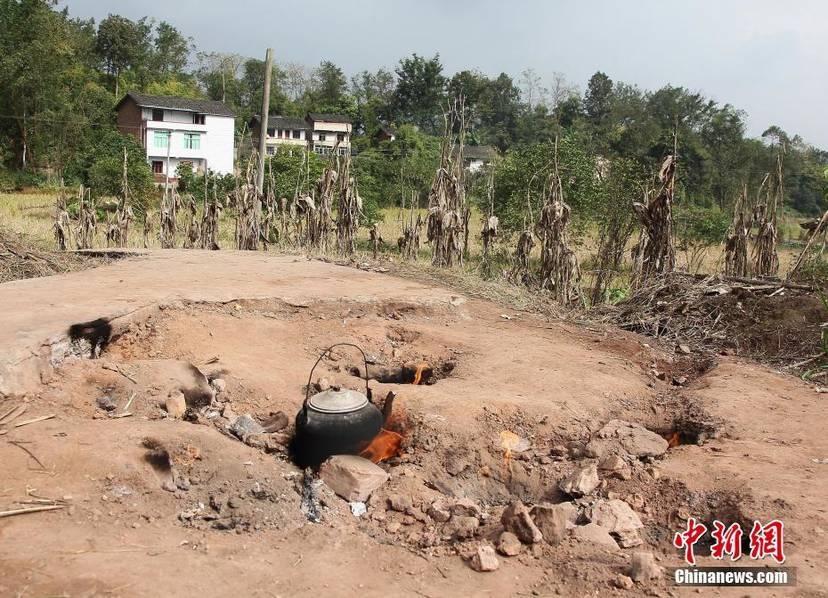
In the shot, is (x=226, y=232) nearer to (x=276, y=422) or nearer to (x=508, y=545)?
(x=276, y=422)

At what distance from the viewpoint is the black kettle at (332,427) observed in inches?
153

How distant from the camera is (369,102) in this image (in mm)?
40906

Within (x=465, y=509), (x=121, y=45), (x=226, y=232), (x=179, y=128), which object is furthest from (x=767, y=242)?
(x=121, y=45)

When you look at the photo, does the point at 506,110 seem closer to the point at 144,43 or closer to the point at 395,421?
the point at 144,43

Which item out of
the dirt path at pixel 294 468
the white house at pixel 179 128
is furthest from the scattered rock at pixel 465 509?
the white house at pixel 179 128

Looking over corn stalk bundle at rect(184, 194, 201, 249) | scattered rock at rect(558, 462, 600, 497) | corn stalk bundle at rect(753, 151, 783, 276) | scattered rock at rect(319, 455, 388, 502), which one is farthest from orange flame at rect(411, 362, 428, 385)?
corn stalk bundle at rect(184, 194, 201, 249)

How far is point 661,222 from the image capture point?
8023 mm

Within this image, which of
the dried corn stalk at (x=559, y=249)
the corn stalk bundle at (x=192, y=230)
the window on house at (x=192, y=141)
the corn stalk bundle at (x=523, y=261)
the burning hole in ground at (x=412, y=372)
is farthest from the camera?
the window on house at (x=192, y=141)

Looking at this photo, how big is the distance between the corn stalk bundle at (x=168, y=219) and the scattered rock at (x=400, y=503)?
9153 mm

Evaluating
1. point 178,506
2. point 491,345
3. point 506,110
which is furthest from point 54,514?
point 506,110

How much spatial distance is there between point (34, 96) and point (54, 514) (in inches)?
1153

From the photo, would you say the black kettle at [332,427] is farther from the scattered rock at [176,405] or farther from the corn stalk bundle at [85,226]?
the corn stalk bundle at [85,226]

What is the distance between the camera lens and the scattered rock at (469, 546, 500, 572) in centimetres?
299

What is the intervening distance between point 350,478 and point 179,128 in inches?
1211
